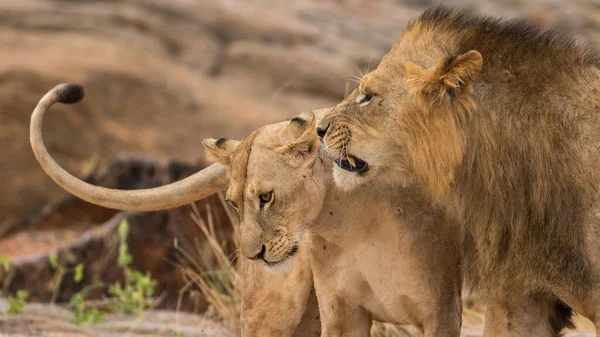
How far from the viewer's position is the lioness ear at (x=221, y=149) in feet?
13.5

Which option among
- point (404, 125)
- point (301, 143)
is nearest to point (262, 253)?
point (301, 143)

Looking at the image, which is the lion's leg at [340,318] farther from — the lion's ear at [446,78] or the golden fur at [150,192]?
the lion's ear at [446,78]

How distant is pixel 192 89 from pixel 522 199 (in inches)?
288

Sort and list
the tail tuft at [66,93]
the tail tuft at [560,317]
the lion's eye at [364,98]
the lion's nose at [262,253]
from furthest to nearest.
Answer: the tail tuft at [66,93]
the tail tuft at [560,317]
the lion's eye at [364,98]
the lion's nose at [262,253]

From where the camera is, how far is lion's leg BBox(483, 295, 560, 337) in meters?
3.92

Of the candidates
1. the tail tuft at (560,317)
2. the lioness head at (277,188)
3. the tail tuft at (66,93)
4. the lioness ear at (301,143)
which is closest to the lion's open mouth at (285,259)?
the lioness head at (277,188)

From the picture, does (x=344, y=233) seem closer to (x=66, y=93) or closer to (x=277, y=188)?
(x=277, y=188)

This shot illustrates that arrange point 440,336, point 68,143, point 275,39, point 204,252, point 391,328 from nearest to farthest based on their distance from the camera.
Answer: point 440,336 < point 391,328 < point 204,252 < point 68,143 < point 275,39

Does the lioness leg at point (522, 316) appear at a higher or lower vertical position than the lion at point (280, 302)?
higher

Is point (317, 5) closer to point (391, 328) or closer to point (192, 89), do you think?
point (192, 89)

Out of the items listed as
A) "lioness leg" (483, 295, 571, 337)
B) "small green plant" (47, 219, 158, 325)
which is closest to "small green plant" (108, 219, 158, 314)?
"small green plant" (47, 219, 158, 325)

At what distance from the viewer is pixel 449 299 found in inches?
156

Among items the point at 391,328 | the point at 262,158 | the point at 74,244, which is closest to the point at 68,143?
the point at 74,244

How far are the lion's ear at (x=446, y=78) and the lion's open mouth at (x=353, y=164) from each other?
29cm
